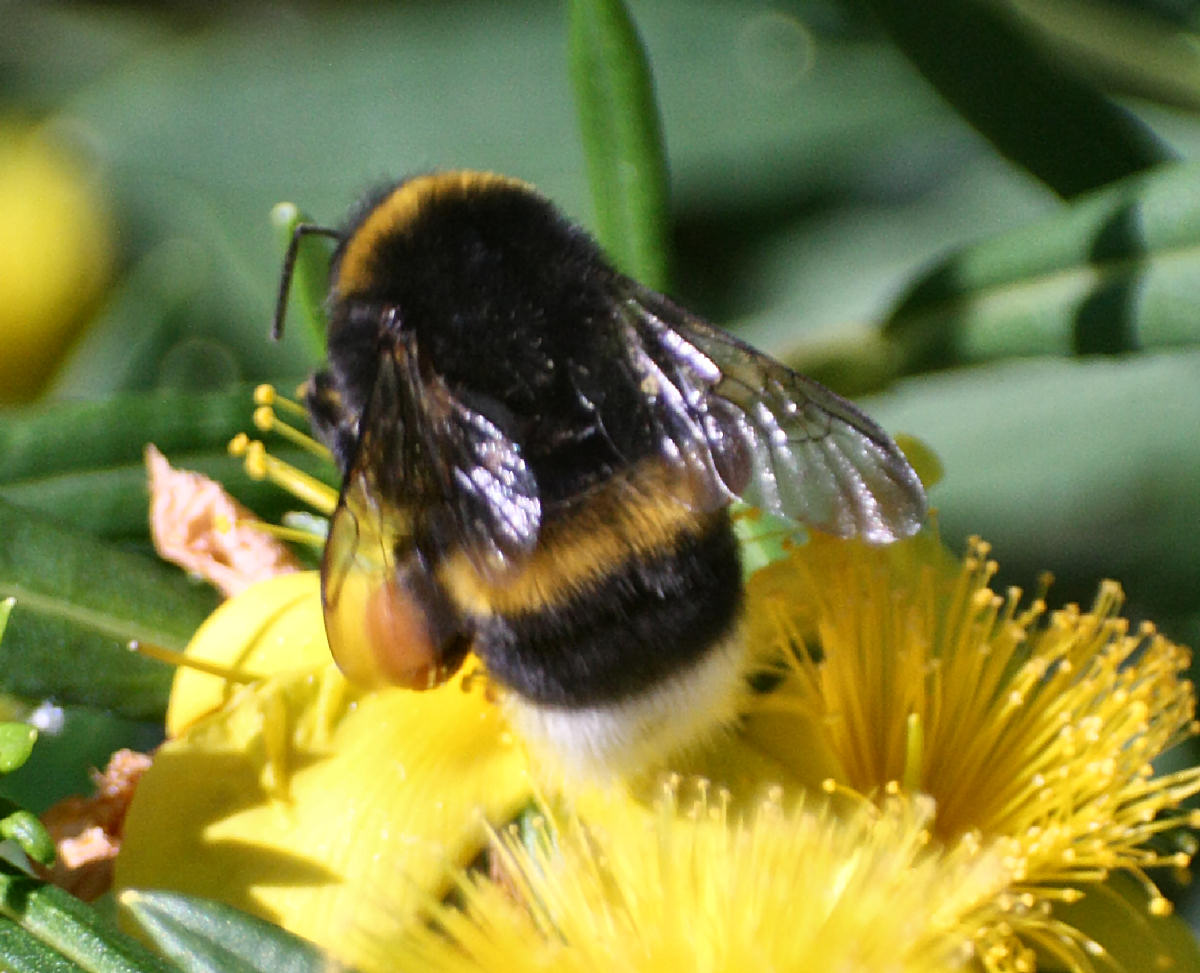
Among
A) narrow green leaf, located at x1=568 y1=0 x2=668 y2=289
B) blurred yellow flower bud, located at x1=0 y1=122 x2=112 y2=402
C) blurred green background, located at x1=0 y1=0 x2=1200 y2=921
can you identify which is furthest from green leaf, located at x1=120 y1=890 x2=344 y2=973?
blurred yellow flower bud, located at x1=0 y1=122 x2=112 y2=402

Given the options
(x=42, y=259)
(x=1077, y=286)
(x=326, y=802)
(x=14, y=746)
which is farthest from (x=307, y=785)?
(x=42, y=259)

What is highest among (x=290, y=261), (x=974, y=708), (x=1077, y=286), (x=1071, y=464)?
(x=290, y=261)

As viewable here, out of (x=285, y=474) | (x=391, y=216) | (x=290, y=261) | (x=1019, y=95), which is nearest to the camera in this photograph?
(x=391, y=216)

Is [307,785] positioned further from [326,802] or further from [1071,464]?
[1071,464]

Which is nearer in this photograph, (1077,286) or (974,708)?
(974,708)

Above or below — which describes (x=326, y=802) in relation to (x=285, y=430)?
below

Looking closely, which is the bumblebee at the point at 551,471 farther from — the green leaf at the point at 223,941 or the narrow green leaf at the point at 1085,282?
the narrow green leaf at the point at 1085,282
